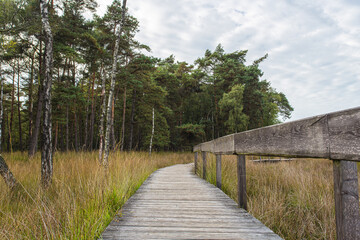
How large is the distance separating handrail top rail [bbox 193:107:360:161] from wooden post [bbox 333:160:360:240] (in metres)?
0.10

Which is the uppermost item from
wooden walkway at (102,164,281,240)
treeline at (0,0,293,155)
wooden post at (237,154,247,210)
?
treeline at (0,0,293,155)

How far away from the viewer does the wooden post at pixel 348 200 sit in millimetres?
1046

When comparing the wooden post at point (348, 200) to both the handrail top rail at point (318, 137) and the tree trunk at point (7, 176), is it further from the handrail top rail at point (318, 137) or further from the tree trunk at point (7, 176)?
the tree trunk at point (7, 176)

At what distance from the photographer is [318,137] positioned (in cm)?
120

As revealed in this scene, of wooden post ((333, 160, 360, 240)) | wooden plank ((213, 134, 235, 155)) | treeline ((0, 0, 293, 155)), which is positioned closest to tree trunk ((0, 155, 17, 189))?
wooden plank ((213, 134, 235, 155))

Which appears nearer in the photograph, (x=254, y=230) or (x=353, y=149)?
(x=353, y=149)

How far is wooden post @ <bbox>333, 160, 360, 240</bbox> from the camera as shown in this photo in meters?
1.05

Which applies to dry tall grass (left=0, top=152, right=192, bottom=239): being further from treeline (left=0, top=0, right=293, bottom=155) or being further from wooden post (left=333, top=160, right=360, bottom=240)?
treeline (left=0, top=0, right=293, bottom=155)

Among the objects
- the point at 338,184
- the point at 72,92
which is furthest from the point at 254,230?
the point at 72,92

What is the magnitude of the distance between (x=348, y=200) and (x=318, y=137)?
350 mm

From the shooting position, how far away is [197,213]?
2.52 metres

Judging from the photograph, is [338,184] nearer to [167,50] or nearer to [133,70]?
[133,70]

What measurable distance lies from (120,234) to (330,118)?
1.85 m

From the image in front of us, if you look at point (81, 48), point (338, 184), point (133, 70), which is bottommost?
point (338, 184)
